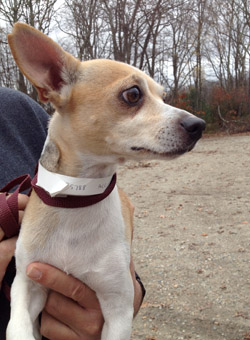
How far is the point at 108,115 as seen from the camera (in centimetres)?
156

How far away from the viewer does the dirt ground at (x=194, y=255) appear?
10.9 feet

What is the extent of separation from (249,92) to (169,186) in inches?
688

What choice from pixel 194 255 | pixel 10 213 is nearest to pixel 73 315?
pixel 10 213

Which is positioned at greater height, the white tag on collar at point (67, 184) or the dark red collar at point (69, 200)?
the white tag on collar at point (67, 184)

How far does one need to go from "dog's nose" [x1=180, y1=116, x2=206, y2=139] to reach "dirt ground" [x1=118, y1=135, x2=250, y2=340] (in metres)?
2.29

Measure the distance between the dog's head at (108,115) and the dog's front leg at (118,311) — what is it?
630 mm

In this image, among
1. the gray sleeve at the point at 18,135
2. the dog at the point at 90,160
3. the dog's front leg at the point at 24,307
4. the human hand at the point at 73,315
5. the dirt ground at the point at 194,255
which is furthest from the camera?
the dirt ground at the point at 194,255

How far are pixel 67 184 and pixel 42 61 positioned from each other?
0.61 meters

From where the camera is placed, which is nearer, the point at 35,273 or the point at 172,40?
the point at 35,273

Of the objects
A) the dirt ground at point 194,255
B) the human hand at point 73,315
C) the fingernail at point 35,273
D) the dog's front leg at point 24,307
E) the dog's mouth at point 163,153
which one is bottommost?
the dirt ground at point 194,255

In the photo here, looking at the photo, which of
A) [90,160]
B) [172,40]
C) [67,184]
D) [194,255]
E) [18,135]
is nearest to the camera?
[67,184]

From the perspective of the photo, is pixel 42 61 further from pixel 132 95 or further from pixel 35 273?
pixel 35 273

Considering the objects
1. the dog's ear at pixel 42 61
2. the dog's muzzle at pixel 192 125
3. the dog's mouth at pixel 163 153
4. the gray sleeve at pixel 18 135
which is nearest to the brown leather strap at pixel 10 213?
the gray sleeve at pixel 18 135

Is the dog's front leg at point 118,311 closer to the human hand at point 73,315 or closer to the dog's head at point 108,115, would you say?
the human hand at point 73,315
